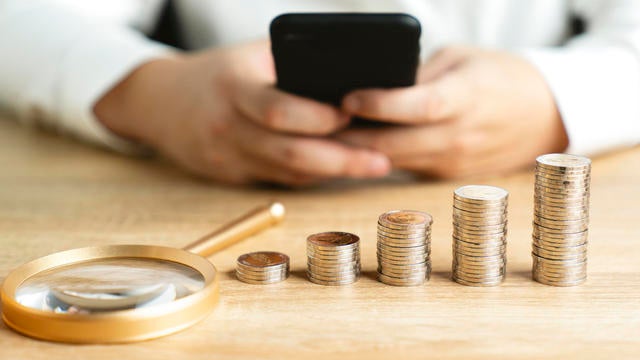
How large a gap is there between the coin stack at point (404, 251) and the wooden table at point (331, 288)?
0.01 m

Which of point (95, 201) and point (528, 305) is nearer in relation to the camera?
point (528, 305)

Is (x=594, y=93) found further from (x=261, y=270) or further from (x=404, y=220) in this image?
(x=261, y=270)

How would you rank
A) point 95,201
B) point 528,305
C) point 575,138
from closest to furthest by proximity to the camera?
1. point 528,305
2. point 95,201
3. point 575,138

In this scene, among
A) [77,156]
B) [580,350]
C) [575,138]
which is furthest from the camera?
[77,156]

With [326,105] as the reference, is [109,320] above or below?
below

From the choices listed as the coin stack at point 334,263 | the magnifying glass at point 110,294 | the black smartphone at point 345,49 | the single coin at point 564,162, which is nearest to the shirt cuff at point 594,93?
the black smartphone at point 345,49

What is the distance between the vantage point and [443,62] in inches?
55.2

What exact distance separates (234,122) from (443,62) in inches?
14.4

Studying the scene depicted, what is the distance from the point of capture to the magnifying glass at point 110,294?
73cm

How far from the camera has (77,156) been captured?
1513 mm

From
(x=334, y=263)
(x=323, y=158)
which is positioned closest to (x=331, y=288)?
(x=334, y=263)

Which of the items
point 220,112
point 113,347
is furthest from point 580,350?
point 220,112

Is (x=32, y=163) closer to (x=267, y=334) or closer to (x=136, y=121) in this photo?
(x=136, y=121)

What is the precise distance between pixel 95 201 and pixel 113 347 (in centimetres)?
52
